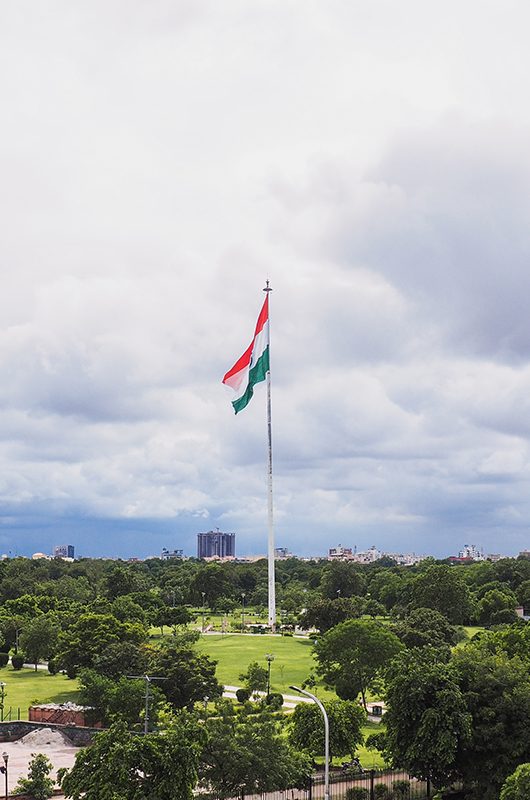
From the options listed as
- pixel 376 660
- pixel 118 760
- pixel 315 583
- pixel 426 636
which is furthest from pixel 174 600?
pixel 118 760

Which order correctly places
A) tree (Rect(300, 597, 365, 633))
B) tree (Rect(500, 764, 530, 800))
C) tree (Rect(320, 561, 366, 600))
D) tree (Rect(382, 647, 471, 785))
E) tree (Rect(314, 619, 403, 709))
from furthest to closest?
tree (Rect(320, 561, 366, 600)) < tree (Rect(300, 597, 365, 633)) < tree (Rect(314, 619, 403, 709)) < tree (Rect(382, 647, 471, 785)) < tree (Rect(500, 764, 530, 800))

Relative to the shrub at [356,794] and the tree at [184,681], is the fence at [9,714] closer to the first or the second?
the tree at [184,681]

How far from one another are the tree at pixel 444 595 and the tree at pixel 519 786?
233 ft

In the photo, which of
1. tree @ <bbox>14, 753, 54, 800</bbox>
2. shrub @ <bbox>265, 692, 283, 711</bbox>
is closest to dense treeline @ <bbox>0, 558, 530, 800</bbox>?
shrub @ <bbox>265, 692, 283, 711</bbox>

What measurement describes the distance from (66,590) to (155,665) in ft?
222

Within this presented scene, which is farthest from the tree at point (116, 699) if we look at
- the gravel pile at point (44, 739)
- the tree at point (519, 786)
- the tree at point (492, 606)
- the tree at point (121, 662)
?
the tree at point (492, 606)

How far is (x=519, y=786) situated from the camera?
3062 cm

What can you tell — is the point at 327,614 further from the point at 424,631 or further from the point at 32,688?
the point at 32,688

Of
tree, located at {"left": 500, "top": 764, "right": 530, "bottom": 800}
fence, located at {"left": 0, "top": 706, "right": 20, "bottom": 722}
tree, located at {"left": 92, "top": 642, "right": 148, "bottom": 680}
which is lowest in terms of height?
fence, located at {"left": 0, "top": 706, "right": 20, "bottom": 722}

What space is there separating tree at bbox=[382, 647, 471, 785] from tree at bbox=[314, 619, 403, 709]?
1998cm

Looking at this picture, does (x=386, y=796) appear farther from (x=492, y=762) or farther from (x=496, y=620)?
(x=496, y=620)

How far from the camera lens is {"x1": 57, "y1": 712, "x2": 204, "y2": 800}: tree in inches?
1179

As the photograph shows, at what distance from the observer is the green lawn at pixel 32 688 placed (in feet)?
212

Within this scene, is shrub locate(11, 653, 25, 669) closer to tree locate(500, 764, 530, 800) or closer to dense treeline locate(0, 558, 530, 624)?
dense treeline locate(0, 558, 530, 624)
